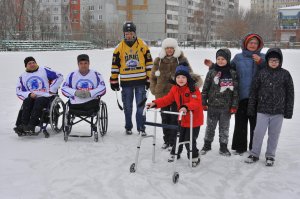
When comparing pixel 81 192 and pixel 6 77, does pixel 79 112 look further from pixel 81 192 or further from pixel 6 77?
pixel 6 77

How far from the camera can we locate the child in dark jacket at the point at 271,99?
165 inches

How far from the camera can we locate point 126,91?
567cm

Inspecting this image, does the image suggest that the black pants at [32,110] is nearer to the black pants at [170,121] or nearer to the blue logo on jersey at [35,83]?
the blue logo on jersey at [35,83]

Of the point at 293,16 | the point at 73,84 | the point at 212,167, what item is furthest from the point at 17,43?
the point at 293,16

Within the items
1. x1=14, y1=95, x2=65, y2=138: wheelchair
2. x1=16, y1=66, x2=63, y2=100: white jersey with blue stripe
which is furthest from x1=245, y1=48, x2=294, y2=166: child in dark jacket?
x1=16, y1=66, x2=63, y2=100: white jersey with blue stripe

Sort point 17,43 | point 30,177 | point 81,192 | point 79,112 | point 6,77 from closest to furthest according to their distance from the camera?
point 81,192, point 30,177, point 79,112, point 6,77, point 17,43

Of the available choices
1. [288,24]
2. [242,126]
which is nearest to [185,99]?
[242,126]

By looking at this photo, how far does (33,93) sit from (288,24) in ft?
177

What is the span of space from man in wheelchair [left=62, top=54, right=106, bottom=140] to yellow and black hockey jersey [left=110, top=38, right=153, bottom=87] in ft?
1.00

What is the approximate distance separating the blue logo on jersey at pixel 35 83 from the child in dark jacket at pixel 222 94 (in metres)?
2.60

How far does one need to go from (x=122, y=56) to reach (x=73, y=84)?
85cm

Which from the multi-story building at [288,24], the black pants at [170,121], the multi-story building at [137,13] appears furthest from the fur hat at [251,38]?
the multi-story building at [137,13]

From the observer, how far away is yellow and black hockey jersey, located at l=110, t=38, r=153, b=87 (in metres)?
5.52

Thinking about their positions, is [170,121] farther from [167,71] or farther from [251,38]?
[251,38]
